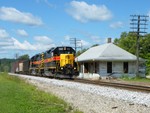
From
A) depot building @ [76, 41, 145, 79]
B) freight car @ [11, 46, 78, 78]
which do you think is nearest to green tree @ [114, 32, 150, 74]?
depot building @ [76, 41, 145, 79]

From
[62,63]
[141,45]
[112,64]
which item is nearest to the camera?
[62,63]

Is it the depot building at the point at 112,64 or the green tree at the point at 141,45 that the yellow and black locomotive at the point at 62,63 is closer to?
the depot building at the point at 112,64

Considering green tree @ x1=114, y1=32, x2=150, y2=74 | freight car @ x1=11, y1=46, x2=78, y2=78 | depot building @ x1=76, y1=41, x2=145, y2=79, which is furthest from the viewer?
green tree @ x1=114, y1=32, x2=150, y2=74

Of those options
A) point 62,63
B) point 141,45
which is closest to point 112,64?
point 62,63

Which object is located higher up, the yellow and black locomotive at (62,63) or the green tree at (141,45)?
the green tree at (141,45)

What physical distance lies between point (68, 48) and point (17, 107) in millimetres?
29196

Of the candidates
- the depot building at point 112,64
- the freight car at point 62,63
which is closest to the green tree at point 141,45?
the depot building at point 112,64

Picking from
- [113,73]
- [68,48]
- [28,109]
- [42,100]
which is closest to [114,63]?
[113,73]

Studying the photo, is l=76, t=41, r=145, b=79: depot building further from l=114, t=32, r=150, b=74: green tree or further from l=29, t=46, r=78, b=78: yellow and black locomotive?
l=114, t=32, r=150, b=74: green tree

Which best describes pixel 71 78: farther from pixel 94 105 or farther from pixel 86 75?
pixel 94 105

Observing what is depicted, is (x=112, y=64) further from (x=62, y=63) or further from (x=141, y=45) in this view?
(x=141, y=45)

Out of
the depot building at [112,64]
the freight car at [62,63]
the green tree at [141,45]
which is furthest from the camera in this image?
the green tree at [141,45]

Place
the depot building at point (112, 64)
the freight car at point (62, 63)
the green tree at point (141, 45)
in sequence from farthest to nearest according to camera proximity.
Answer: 1. the green tree at point (141, 45)
2. the depot building at point (112, 64)
3. the freight car at point (62, 63)

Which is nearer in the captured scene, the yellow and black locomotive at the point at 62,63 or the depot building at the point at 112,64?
the yellow and black locomotive at the point at 62,63
